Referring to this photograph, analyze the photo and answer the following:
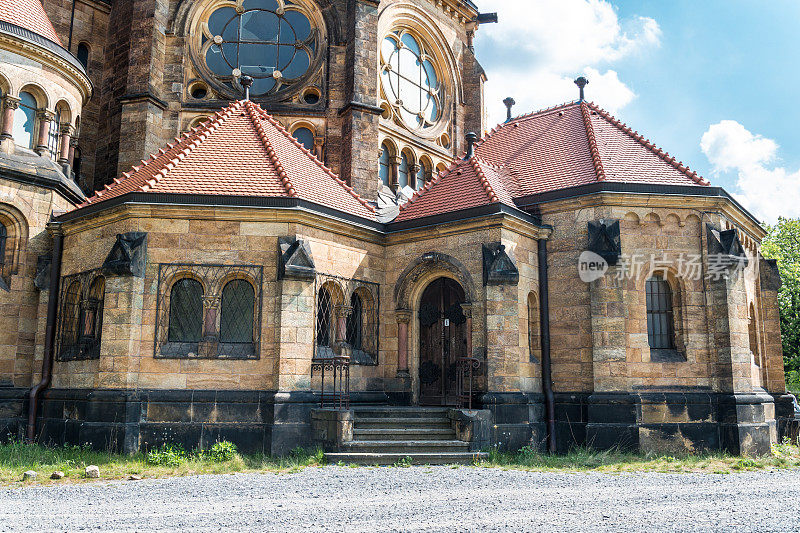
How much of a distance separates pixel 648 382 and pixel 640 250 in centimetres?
266

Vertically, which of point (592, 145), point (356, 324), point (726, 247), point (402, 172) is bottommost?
point (356, 324)

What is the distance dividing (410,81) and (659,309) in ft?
36.8

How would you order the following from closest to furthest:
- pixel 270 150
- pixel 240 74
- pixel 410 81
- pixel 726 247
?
pixel 726 247
pixel 270 150
pixel 240 74
pixel 410 81

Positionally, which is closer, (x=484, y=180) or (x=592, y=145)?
(x=484, y=180)

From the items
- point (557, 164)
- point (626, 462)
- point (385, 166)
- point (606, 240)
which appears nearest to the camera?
point (626, 462)

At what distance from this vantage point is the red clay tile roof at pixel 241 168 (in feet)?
44.8

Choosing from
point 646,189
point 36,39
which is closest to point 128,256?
point 36,39

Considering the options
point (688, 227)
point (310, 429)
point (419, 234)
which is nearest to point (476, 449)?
point (310, 429)

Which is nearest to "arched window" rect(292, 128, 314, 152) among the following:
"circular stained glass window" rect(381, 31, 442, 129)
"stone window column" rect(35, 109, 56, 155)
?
"circular stained glass window" rect(381, 31, 442, 129)

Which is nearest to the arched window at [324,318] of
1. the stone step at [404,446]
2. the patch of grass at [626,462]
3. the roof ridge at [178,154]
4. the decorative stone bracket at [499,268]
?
the stone step at [404,446]

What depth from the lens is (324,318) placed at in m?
14.4

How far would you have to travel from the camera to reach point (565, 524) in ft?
24.0

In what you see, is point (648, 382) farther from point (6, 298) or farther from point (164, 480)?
point (6, 298)

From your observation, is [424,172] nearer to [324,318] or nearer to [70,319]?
[324,318]
